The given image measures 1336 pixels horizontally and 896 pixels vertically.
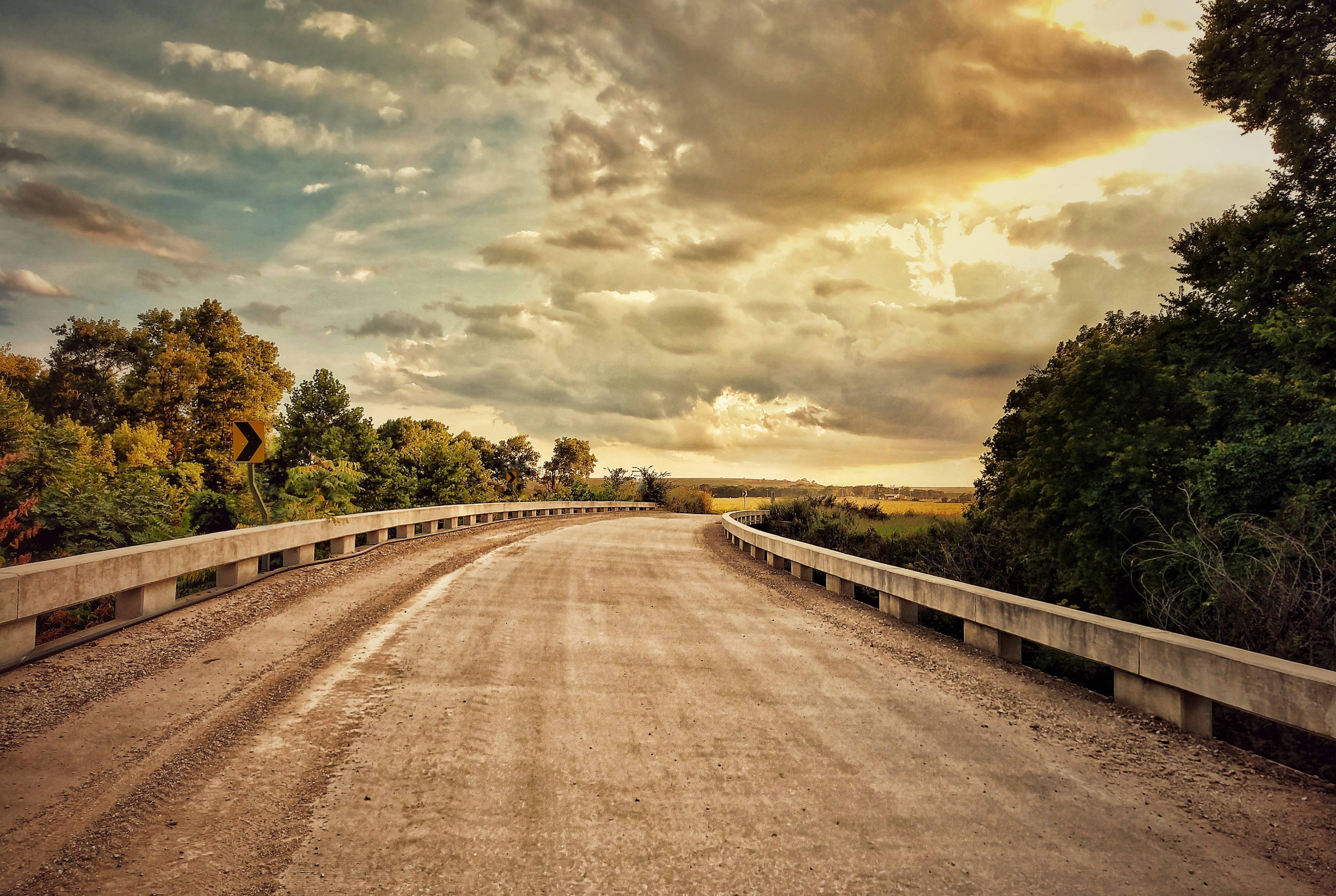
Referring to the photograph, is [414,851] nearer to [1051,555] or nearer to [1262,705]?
[1262,705]

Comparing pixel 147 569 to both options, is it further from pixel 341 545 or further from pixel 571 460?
pixel 571 460

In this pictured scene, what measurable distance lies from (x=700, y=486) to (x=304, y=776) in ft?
211

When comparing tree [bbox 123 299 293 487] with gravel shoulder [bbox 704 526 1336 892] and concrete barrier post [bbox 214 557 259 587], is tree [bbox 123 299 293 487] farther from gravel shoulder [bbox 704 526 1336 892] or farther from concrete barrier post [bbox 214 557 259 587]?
gravel shoulder [bbox 704 526 1336 892]

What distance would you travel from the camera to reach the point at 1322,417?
10.9 meters

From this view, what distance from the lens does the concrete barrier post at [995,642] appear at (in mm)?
6875

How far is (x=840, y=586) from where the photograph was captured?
35.0ft

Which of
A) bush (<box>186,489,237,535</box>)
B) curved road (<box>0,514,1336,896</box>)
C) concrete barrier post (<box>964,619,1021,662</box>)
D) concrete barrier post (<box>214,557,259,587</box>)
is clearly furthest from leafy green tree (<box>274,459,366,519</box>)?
bush (<box>186,489,237,535</box>)

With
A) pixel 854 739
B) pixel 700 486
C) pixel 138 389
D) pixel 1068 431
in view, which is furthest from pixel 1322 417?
pixel 700 486

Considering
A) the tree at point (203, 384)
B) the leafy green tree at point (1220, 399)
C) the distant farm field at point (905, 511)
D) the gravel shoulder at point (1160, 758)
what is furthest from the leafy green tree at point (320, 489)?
the tree at point (203, 384)

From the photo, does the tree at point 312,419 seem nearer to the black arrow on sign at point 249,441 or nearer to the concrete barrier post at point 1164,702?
the black arrow on sign at point 249,441

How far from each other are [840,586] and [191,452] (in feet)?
141

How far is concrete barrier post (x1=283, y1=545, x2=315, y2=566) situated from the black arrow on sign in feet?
7.89

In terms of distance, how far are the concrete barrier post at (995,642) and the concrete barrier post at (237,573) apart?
917cm

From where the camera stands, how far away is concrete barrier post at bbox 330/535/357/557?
12.5 meters
